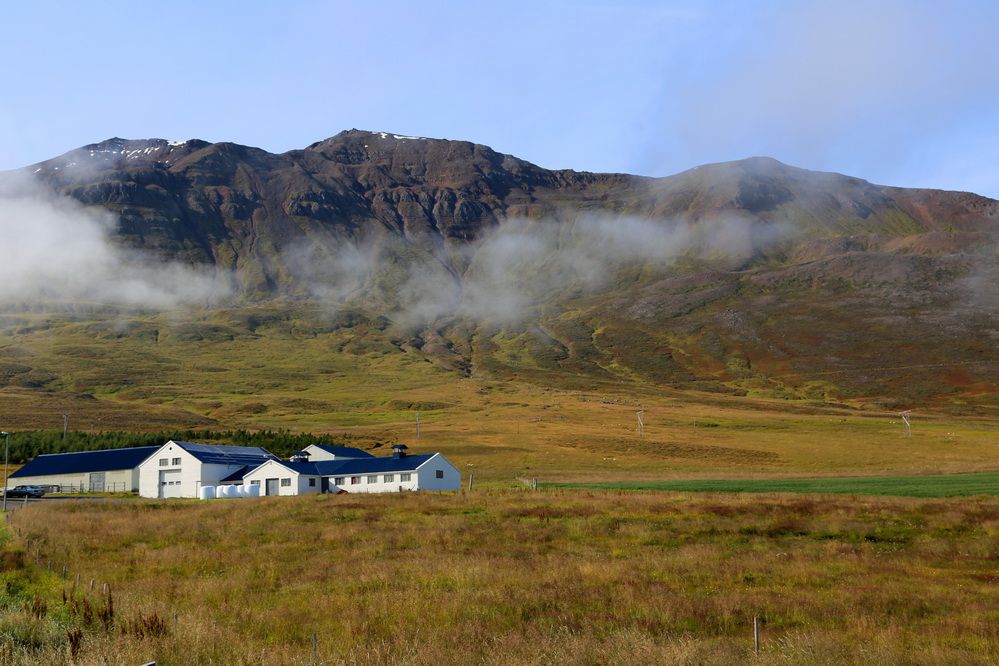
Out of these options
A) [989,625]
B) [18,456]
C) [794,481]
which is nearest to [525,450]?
[794,481]

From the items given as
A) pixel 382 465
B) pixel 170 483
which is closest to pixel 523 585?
pixel 382 465

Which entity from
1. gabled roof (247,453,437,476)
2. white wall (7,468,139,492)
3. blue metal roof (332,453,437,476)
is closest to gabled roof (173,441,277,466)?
gabled roof (247,453,437,476)

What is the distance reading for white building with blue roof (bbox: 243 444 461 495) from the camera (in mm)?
78375

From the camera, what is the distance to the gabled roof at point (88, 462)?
295 feet

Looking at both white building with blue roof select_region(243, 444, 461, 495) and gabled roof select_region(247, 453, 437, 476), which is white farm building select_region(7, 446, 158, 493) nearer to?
gabled roof select_region(247, 453, 437, 476)

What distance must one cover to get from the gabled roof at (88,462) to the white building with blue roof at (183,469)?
3578 mm

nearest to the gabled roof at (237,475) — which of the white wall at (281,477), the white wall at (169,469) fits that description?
the white wall at (281,477)

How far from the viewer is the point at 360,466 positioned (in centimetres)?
8212

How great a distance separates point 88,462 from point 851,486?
76018 mm

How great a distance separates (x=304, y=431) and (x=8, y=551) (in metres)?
117

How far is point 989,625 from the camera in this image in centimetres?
1722

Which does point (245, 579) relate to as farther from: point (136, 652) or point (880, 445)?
point (880, 445)

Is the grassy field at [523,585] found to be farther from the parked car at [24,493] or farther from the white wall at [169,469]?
the white wall at [169,469]

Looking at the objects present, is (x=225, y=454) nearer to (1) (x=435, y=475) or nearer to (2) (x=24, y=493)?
(2) (x=24, y=493)
